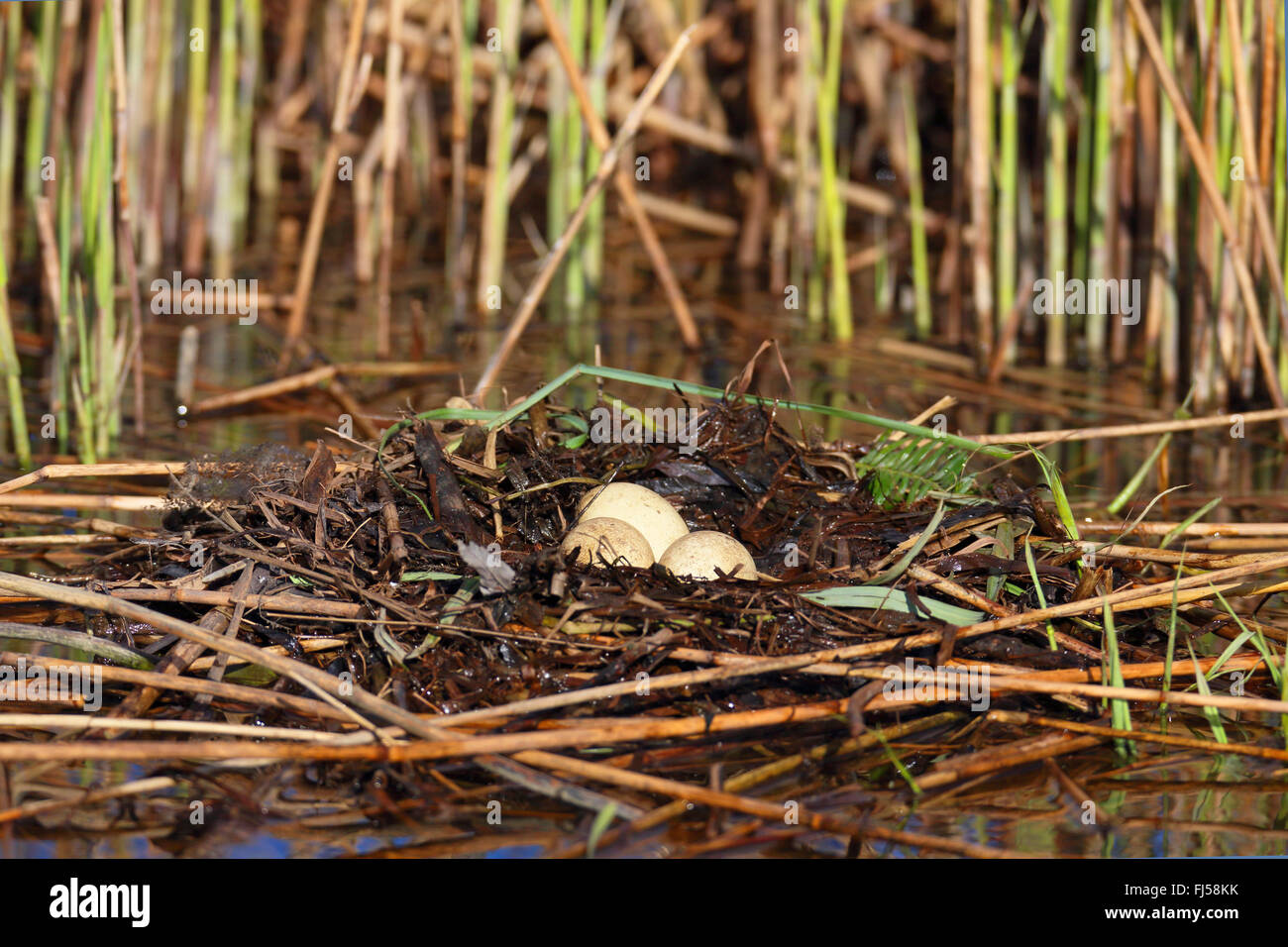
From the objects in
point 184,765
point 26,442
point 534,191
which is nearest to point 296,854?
point 184,765

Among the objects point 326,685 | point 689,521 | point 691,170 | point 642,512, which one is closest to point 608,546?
point 642,512

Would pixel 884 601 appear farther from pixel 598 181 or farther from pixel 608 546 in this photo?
pixel 598 181

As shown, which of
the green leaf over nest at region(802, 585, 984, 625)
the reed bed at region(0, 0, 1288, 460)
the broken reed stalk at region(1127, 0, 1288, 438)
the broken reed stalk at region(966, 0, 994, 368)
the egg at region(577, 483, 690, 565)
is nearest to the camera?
the green leaf over nest at region(802, 585, 984, 625)

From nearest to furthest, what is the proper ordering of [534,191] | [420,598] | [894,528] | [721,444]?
[420,598]
[894,528]
[721,444]
[534,191]

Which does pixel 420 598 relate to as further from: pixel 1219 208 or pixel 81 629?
pixel 1219 208

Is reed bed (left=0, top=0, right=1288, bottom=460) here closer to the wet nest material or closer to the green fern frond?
the wet nest material

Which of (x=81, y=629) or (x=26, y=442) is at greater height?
(x=26, y=442)

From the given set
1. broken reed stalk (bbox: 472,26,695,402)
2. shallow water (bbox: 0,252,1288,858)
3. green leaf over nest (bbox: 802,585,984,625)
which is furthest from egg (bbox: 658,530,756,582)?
broken reed stalk (bbox: 472,26,695,402)
